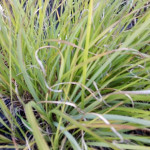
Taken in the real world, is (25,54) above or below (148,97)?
above

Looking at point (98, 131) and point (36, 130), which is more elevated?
point (36, 130)

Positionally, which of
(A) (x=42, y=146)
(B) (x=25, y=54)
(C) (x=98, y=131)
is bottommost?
(C) (x=98, y=131)

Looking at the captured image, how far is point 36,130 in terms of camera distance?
29cm

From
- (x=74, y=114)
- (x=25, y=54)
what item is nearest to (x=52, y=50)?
(x=25, y=54)

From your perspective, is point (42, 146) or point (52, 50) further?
point (52, 50)

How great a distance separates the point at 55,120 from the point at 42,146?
9.8 inches

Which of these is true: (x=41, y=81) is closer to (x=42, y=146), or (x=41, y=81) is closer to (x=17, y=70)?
(x=17, y=70)

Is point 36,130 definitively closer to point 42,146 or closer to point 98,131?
point 42,146

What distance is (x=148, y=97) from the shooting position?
440mm

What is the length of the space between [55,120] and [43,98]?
0.07 meters

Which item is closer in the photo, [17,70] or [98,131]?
[98,131]

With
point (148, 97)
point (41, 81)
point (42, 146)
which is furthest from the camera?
point (41, 81)

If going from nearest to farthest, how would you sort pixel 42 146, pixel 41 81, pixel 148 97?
pixel 42 146 < pixel 148 97 < pixel 41 81

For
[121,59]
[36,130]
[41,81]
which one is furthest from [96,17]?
[36,130]
